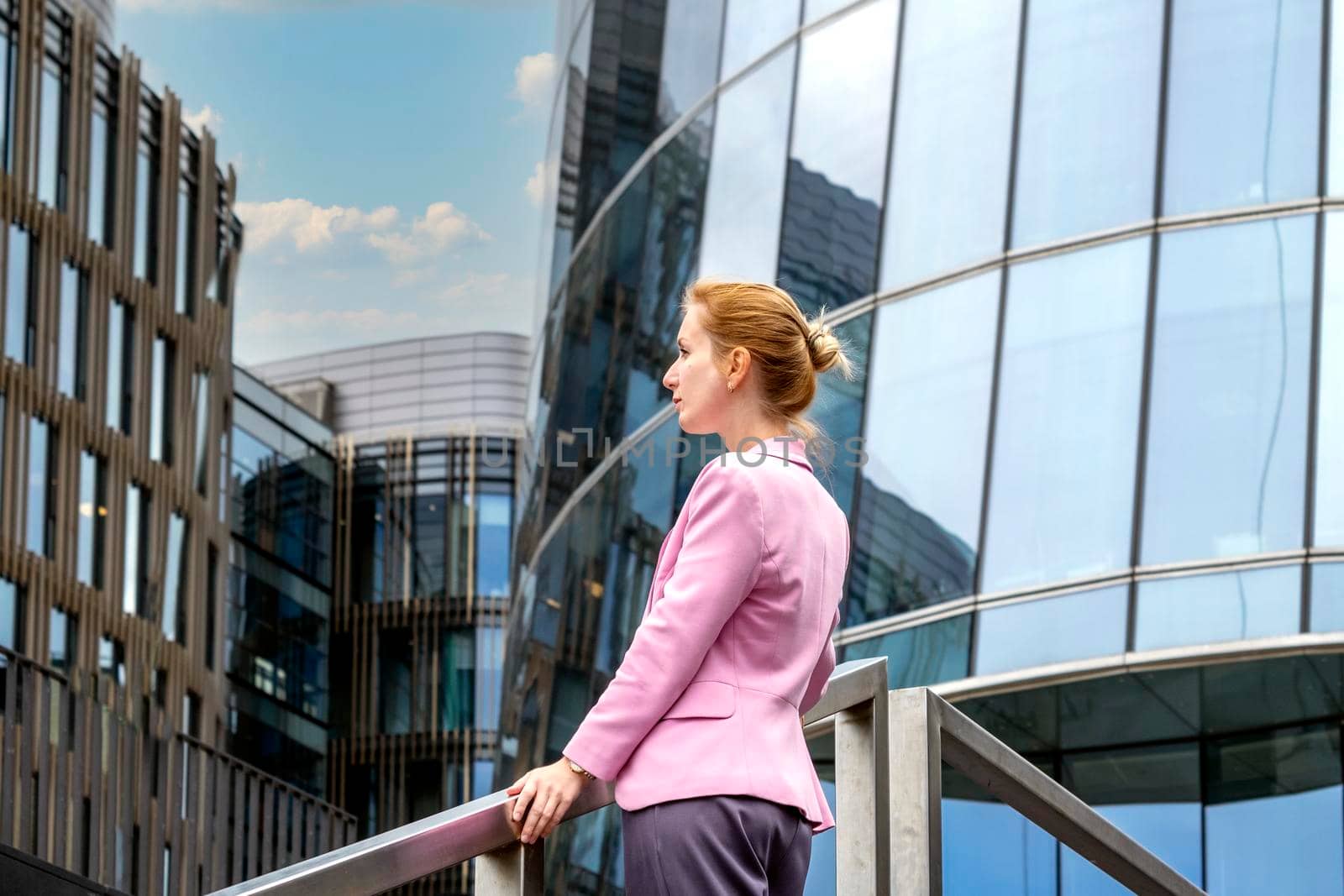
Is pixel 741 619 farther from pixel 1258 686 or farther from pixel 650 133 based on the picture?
pixel 650 133

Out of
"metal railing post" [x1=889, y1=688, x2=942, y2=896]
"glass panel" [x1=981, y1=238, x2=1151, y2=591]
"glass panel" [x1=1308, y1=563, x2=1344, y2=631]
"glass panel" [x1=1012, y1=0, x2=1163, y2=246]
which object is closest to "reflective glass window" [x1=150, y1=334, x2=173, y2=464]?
"glass panel" [x1=1012, y1=0, x2=1163, y2=246]

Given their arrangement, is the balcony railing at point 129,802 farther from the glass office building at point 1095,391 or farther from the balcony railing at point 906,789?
the balcony railing at point 906,789

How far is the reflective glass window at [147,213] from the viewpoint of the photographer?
1347 inches

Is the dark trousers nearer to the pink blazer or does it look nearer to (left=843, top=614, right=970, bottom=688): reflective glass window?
the pink blazer

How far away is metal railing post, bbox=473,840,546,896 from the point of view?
2.18m

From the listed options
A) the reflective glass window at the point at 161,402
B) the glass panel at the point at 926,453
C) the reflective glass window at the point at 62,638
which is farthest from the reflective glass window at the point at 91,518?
the glass panel at the point at 926,453

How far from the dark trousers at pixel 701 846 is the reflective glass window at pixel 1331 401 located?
288 inches

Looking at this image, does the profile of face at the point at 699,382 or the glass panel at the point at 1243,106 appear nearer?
the profile of face at the point at 699,382

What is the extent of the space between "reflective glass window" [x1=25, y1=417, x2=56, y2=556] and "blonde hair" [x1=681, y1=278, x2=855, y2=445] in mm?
28452

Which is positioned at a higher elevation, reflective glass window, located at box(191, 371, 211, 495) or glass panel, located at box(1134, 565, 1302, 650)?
reflective glass window, located at box(191, 371, 211, 495)

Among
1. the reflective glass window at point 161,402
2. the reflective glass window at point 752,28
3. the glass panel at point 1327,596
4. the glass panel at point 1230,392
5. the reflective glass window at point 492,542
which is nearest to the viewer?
the glass panel at point 1327,596

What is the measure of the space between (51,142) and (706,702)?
1225 inches

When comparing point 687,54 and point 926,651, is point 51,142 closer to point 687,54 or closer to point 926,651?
point 687,54

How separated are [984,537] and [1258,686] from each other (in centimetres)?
170
